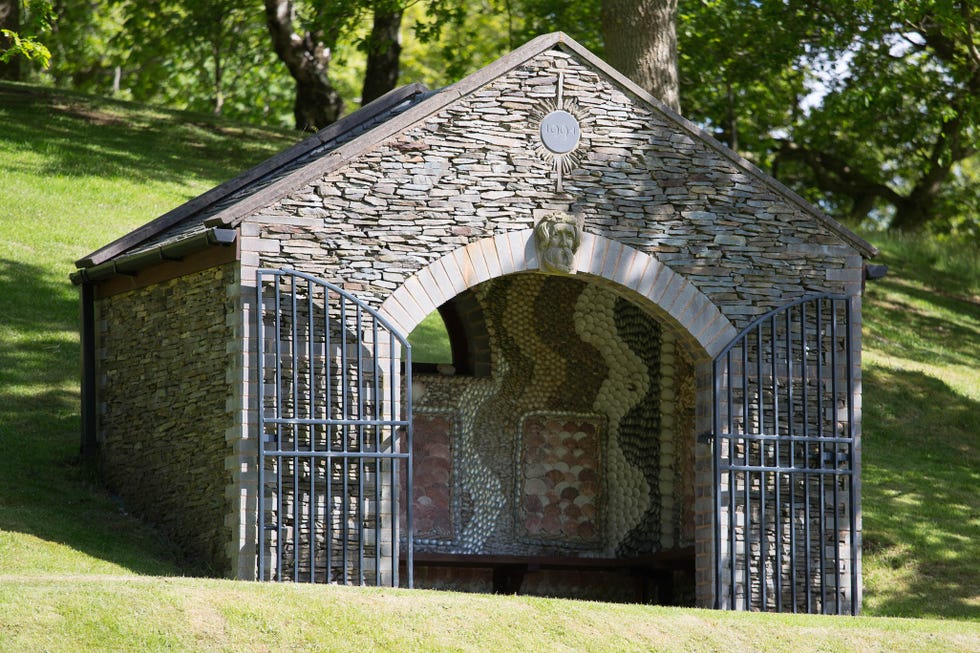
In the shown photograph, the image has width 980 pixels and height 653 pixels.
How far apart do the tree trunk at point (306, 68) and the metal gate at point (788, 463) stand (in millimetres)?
13121

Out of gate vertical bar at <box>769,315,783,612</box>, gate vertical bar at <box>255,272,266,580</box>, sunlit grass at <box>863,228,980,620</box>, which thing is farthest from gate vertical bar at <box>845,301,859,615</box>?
gate vertical bar at <box>255,272,266,580</box>

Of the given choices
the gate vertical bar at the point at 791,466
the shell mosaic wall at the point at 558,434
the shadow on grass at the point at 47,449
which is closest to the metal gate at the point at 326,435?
the shadow on grass at the point at 47,449

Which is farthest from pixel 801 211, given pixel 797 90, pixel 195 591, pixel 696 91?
pixel 797 90

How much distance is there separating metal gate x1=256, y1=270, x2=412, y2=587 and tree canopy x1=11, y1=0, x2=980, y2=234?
7124mm

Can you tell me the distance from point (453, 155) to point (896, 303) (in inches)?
496

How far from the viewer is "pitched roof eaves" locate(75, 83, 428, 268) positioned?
12.3 m

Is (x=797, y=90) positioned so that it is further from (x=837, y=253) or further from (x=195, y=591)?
(x=195, y=591)

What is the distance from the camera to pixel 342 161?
1055 centimetres

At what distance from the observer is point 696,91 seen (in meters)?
23.8

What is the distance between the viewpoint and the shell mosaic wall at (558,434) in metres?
13.0

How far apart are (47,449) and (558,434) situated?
4.83 meters

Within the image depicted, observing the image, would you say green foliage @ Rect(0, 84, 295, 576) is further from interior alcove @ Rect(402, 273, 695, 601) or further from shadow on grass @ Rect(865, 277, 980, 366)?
shadow on grass @ Rect(865, 277, 980, 366)

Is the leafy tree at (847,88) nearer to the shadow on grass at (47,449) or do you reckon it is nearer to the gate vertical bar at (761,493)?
the gate vertical bar at (761,493)

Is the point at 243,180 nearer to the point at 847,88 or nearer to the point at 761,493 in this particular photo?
the point at 761,493
